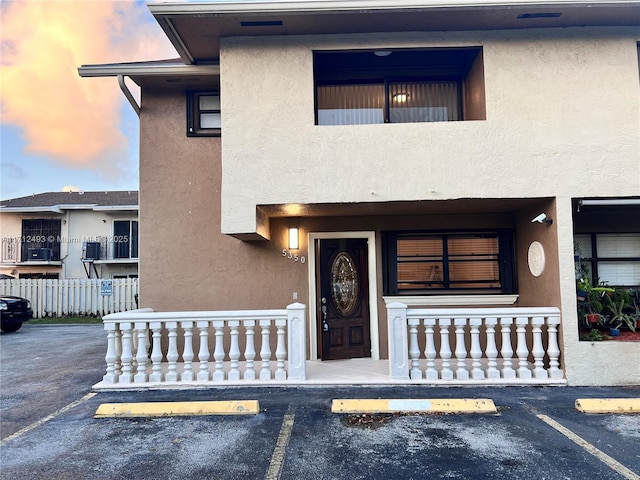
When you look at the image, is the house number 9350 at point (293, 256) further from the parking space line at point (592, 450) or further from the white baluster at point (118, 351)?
the parking space line at point (592, 450)

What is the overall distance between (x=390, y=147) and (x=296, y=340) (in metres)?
3.16

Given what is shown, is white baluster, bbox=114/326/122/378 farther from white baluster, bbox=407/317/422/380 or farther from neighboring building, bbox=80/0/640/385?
white baluster, bbox=407/317/422/380

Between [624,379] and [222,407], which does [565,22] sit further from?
[222,407]

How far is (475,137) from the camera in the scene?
18.3 feet

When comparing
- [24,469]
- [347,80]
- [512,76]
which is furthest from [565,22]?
[24,469]

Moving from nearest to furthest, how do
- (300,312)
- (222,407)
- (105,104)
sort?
(222,407)
(300,312)
(105,104)

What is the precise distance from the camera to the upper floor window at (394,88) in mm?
6484

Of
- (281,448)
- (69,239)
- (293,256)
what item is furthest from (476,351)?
(69,239)

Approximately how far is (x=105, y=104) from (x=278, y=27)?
10785 millimetres

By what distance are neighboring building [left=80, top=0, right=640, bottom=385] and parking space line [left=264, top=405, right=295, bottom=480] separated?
264cm

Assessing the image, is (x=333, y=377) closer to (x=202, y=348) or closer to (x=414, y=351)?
(x=414, y=351)

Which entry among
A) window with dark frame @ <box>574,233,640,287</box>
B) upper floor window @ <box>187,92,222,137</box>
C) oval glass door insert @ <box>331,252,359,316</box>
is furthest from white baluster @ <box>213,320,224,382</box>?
window with dark frame @ <box>574,233,640,287</box>

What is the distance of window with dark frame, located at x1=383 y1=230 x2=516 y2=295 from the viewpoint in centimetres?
700

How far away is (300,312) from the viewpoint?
215 inches
